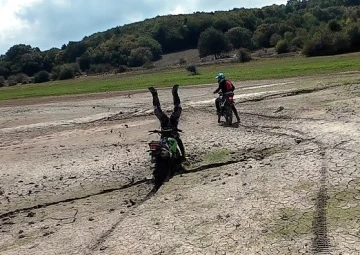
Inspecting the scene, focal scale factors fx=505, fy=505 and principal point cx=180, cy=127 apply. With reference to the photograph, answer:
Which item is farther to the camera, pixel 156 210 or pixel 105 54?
pixel 105 54

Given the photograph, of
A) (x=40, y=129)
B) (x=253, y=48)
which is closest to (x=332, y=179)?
(x=40, y=129)

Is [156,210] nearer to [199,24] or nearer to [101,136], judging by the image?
[101,136]

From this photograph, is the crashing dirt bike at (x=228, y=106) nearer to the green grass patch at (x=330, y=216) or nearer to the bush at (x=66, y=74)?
the green grass patch at (x=330, y=216)

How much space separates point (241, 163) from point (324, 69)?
23582 mm

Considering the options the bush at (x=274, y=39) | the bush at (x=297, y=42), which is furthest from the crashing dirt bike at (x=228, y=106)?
the bush at (x=274, y=39)

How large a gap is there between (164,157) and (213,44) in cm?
8223

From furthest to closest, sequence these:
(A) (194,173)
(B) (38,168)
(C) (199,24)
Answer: (C) (199,24), (B) (38,168), (A) (194,173)

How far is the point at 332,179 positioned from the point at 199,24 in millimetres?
116463

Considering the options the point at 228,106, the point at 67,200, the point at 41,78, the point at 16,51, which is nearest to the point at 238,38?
the point at 41,78

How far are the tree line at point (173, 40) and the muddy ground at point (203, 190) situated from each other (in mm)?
50628

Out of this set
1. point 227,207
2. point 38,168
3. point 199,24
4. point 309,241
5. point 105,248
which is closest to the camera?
point 309,241

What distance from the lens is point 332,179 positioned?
8969 millimetres

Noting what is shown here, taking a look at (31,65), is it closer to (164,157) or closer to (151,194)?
(164,157)

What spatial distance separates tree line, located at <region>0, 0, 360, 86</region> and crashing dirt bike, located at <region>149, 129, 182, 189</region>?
177ft
